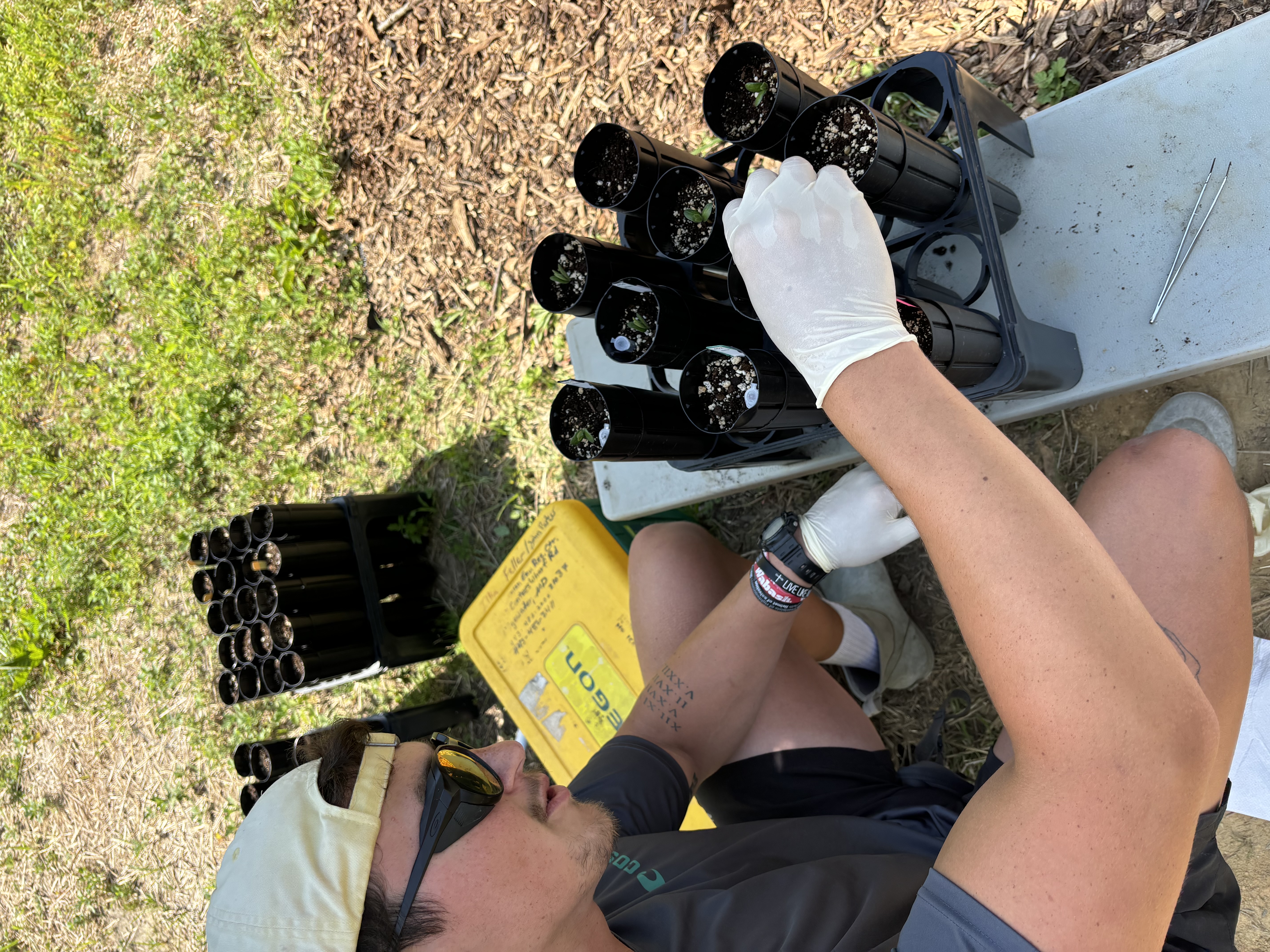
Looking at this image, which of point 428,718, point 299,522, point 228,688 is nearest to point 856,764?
point 428,718

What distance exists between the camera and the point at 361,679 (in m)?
3.30

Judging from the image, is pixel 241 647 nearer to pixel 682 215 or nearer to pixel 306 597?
pixel 306 597

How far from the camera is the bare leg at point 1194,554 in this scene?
4.80 ft

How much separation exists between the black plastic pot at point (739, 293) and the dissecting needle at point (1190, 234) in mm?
857

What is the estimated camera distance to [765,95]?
162 cm

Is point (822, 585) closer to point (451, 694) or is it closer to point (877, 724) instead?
point (877, 724)

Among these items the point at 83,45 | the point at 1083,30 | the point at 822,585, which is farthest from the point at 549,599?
the point at 83,45

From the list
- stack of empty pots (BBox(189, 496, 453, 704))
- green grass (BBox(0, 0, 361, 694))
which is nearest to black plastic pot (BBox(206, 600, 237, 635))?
stack of empty pots (BBox(189, 496, 453, 704))

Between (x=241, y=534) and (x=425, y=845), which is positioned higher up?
(x=425, y=845)

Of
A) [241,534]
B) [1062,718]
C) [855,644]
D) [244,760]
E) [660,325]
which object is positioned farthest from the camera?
[244,760]

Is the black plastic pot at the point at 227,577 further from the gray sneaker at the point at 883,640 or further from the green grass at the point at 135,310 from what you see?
the gray sneaker at the point at 883,640

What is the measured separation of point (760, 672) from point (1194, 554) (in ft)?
2.99

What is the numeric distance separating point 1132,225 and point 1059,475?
2.34 feet

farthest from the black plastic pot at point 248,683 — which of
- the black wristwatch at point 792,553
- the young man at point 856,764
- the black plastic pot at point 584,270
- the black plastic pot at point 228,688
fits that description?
the black wristwatch at point 792,553
